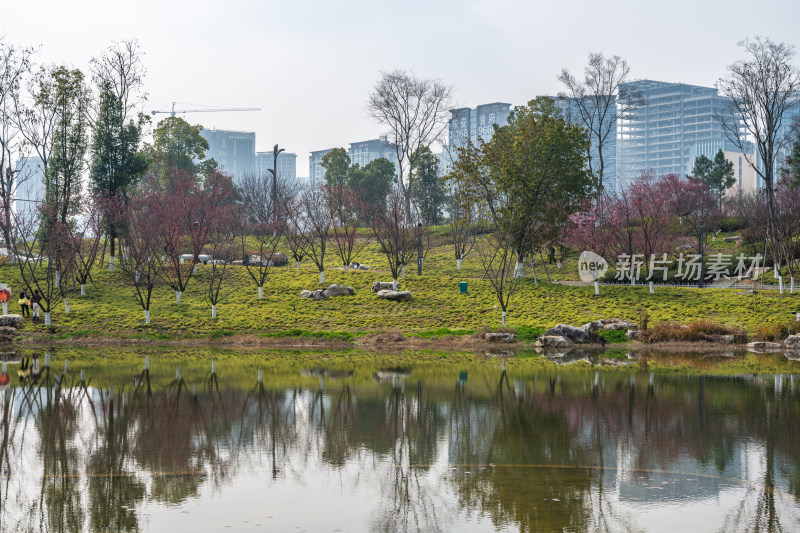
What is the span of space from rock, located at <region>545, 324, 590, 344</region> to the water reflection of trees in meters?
10.7

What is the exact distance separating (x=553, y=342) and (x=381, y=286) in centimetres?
1218

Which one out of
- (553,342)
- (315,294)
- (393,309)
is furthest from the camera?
(315,294)

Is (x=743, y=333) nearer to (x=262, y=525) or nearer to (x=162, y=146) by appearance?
(x=262, y=525)

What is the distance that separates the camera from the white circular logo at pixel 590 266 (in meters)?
43.3

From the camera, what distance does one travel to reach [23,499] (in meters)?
10.5

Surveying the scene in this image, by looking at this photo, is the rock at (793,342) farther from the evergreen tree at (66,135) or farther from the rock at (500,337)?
the evergreen tree at (66,135)

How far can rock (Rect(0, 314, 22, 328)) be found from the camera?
1374 inches

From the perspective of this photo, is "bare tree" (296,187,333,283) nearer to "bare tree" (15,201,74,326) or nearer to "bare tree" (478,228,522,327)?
"bare tree" (478,228,522,327)

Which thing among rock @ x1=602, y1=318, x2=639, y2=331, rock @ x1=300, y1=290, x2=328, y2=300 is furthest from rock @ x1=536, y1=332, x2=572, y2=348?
rock @ x1=300, y1=290, x2=328, y2=300

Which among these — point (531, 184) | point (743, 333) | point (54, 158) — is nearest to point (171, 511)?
point (743, 333)

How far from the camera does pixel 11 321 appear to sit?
35.1 metres

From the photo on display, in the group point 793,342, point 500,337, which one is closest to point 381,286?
point 500,337

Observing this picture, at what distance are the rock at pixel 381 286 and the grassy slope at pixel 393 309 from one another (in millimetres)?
517

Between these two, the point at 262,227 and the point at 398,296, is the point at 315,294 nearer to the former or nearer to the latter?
the point at 398,296
